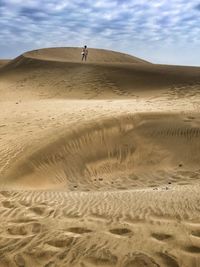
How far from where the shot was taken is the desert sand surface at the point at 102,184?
3.91 m

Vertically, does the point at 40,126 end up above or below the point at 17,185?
above

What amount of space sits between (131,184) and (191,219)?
3103mm

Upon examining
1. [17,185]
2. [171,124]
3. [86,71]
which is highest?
[86,71]

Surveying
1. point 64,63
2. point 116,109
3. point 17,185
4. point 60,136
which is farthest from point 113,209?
point 64,63

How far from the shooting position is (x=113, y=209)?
4926 millimetres

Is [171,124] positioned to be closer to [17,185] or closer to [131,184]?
[131,184]

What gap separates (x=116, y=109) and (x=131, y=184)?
16.0 feet

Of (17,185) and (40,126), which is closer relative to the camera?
(17,185)

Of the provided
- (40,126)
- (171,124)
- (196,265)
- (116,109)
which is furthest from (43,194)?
(116,109)

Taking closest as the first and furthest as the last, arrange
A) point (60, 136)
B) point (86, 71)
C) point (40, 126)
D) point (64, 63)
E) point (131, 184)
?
point (131, 184), point (60, 136), point (40, 126), point (86, 71), point (64, 63)

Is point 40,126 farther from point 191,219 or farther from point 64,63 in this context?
point 64,63

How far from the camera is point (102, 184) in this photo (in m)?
7.58

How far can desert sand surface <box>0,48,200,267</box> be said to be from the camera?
154 inches

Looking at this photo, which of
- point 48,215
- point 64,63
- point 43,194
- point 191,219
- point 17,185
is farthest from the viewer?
point 64,63
